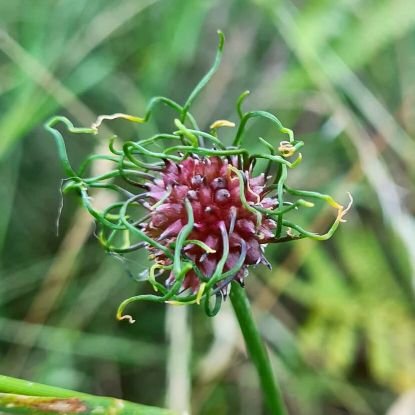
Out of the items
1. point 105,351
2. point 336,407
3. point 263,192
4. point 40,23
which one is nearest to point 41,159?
point 40,23

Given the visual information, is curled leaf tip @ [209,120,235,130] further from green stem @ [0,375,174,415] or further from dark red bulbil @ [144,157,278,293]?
green stem @ [0,375,174,415]

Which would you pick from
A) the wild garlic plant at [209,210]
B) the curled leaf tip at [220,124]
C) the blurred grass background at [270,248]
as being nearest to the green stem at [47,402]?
the wild garlic plant at [209,210]

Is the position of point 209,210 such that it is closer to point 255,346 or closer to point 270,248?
point 255,346

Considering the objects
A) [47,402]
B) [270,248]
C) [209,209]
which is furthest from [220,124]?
[270,248]

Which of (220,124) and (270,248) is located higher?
(220,124)

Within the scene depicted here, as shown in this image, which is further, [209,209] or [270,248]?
[270,248]

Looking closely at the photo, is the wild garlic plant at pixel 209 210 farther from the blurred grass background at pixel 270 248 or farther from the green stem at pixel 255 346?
the blurred grass background at pixel 270 248

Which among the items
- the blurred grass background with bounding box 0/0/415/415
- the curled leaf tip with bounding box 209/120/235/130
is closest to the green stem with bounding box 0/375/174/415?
the curled leaf tip with bounding box 209/120/235/130
